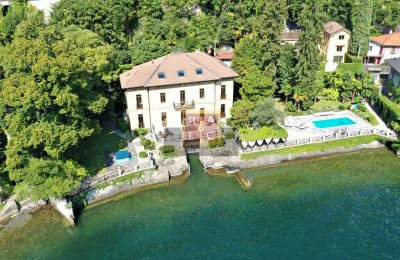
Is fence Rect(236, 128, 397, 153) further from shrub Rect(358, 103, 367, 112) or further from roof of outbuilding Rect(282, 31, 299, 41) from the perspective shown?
roof of outbuilding Rect(282, 31, 299, 41)

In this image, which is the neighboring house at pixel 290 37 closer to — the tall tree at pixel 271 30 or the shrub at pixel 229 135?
the tall tree at pixel 271 30

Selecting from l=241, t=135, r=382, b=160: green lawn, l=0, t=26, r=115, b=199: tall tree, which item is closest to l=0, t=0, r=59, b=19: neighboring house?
l=0, t=26, r=115, b=199: tall tree

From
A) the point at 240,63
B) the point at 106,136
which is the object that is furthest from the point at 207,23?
the point at 106,136

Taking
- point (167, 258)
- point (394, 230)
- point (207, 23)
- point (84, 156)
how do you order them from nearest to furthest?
point (167, 258) → point (394, 230) → point (84, 156) → point (207, 23)

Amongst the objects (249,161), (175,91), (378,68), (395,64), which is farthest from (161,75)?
(378,68)

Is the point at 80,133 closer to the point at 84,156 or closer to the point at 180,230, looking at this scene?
the point at 84,156

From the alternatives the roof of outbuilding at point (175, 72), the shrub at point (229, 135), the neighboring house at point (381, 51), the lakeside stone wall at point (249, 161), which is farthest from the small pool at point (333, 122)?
the neighboring house at point (381, 51)

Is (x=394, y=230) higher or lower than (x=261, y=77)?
lower
